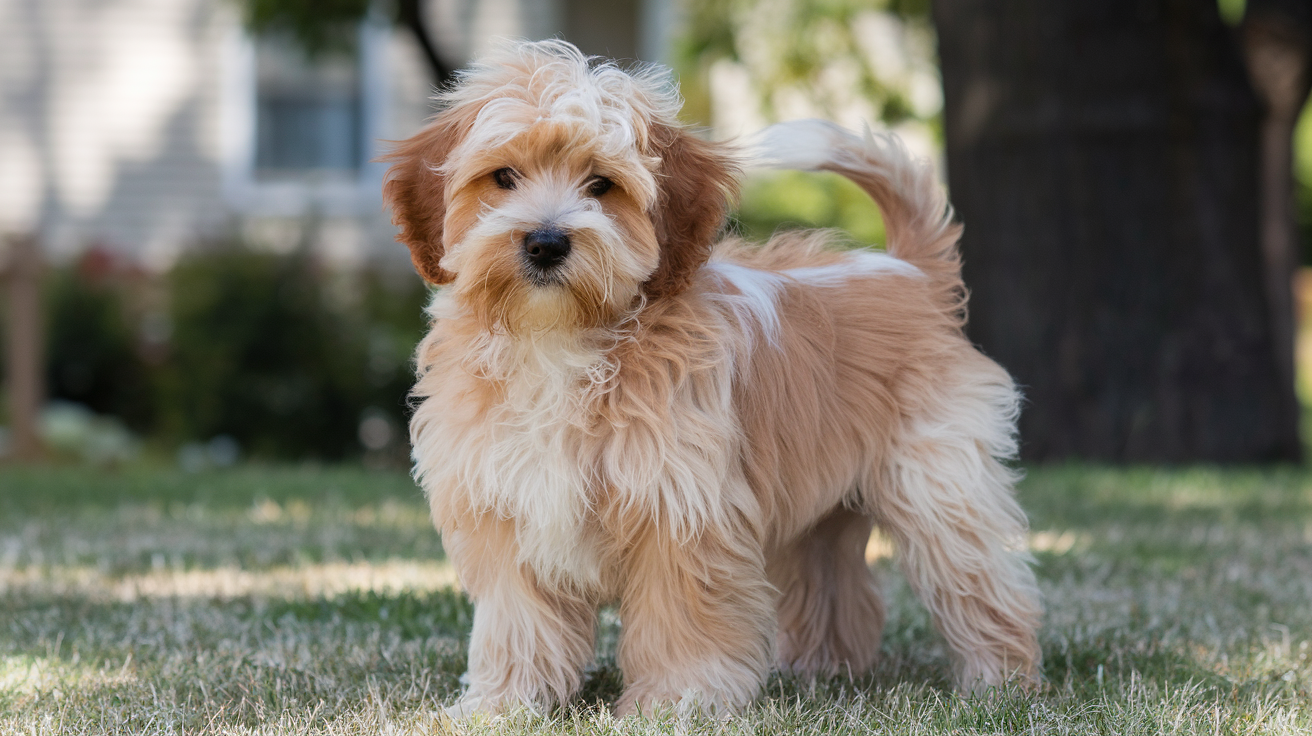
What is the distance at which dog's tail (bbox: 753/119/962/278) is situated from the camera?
3.86 metres

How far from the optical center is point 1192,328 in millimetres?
8062

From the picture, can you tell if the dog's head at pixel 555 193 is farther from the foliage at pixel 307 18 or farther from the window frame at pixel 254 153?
the window frame at pixel 254 153

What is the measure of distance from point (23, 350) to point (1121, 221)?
23.8 feet

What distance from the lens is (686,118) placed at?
4.80 m

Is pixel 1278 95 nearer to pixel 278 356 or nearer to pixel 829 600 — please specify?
pixel 829 600

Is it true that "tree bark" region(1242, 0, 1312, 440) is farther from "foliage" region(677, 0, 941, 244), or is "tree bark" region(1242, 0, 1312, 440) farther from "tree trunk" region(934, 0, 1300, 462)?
"foliage" region(677, 0, 941, 244)

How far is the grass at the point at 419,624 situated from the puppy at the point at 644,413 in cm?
23

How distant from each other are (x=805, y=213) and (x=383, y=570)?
9.39 meters

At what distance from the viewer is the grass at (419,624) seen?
3.15 m

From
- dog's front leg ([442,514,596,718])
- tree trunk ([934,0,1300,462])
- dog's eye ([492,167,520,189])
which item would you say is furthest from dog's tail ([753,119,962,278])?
tree trunk ([934,0,1300,462])

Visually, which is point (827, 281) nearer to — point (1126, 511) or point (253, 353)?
point (1126, 511)

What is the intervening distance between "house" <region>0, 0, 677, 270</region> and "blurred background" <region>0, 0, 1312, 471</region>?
0.03 meters

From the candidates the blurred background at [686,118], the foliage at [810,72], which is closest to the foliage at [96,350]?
the blurred background at [686,118]

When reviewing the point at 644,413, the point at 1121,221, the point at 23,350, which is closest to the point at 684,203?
the point at 644,413
